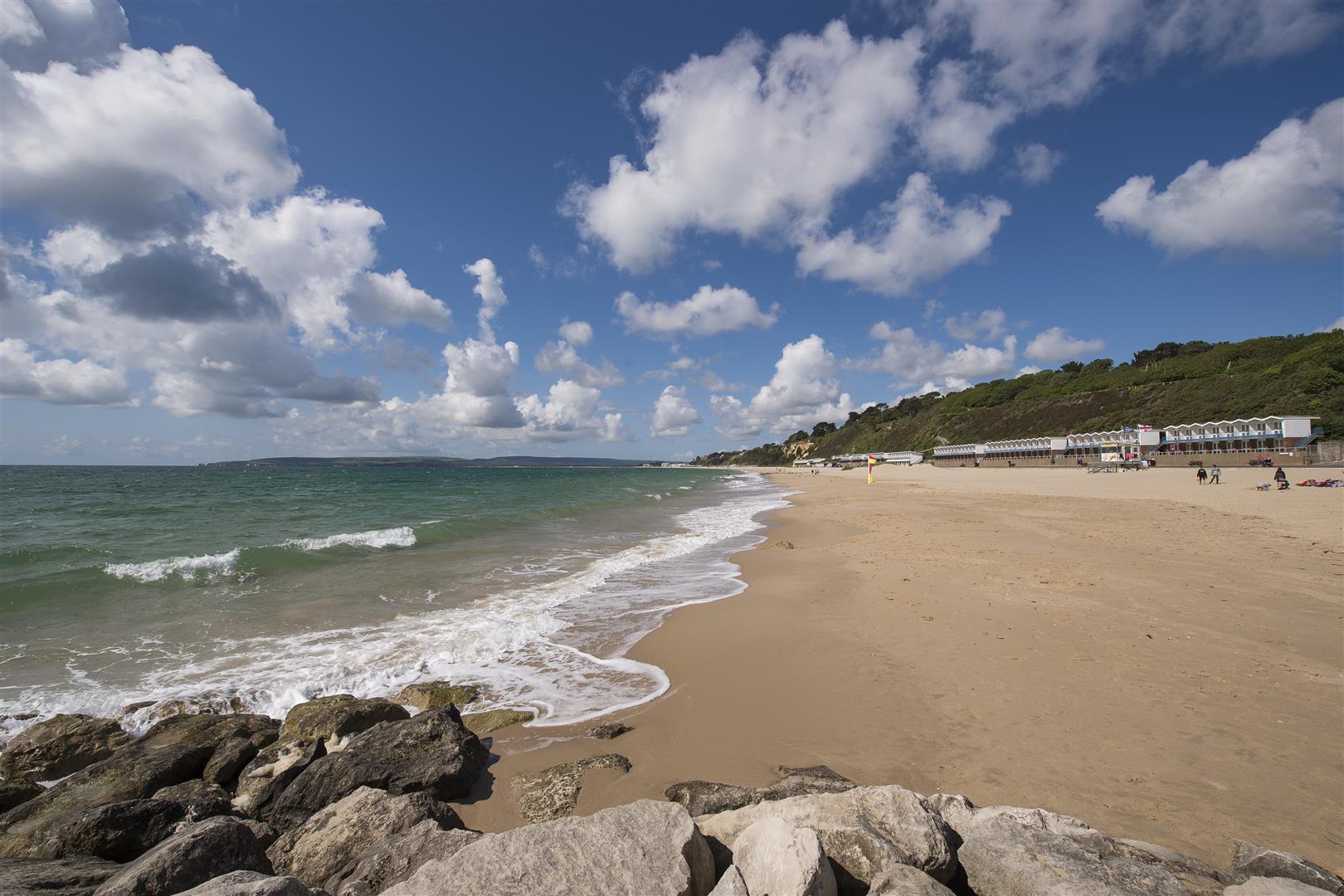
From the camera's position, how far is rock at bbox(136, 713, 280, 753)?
5.96 m

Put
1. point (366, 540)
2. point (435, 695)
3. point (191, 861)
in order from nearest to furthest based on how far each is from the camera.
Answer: point (191, 861) < point (435, 695) < point (366, 540)

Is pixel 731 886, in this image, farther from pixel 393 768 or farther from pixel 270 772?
pixel 270 772

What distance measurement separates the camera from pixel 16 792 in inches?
206

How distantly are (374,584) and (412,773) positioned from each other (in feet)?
32.7

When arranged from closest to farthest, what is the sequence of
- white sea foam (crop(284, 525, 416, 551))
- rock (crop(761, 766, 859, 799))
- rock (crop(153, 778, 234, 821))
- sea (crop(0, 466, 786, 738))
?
rock (crop(761, 766, 859, 799)), rock (crop(153, 778, 234, 821)), sea (crop(0, 466, 786, 738)), white sea foam (crop(284, 525, 416, 551))

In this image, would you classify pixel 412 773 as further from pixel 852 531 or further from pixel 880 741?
pixel 852 531

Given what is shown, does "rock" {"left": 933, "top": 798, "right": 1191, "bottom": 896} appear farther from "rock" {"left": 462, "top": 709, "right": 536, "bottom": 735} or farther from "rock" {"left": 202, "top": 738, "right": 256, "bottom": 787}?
"rock" {"left": 202, "top": 738, "right": 256, "bottom": 787}

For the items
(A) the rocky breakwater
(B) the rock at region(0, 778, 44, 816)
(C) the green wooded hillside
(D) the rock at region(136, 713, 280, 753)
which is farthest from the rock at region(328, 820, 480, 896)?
(C) the green wooded hillside

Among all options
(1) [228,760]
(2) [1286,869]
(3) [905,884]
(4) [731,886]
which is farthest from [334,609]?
(2) [1286,869]

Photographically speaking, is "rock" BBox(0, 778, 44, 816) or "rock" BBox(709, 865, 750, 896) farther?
"rock" BBox(0, 778, 44, 816)

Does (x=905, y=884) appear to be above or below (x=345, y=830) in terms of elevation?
above

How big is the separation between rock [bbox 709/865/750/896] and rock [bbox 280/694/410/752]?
4.66 meters

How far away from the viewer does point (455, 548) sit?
62.6 ft

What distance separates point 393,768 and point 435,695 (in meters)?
1.98
